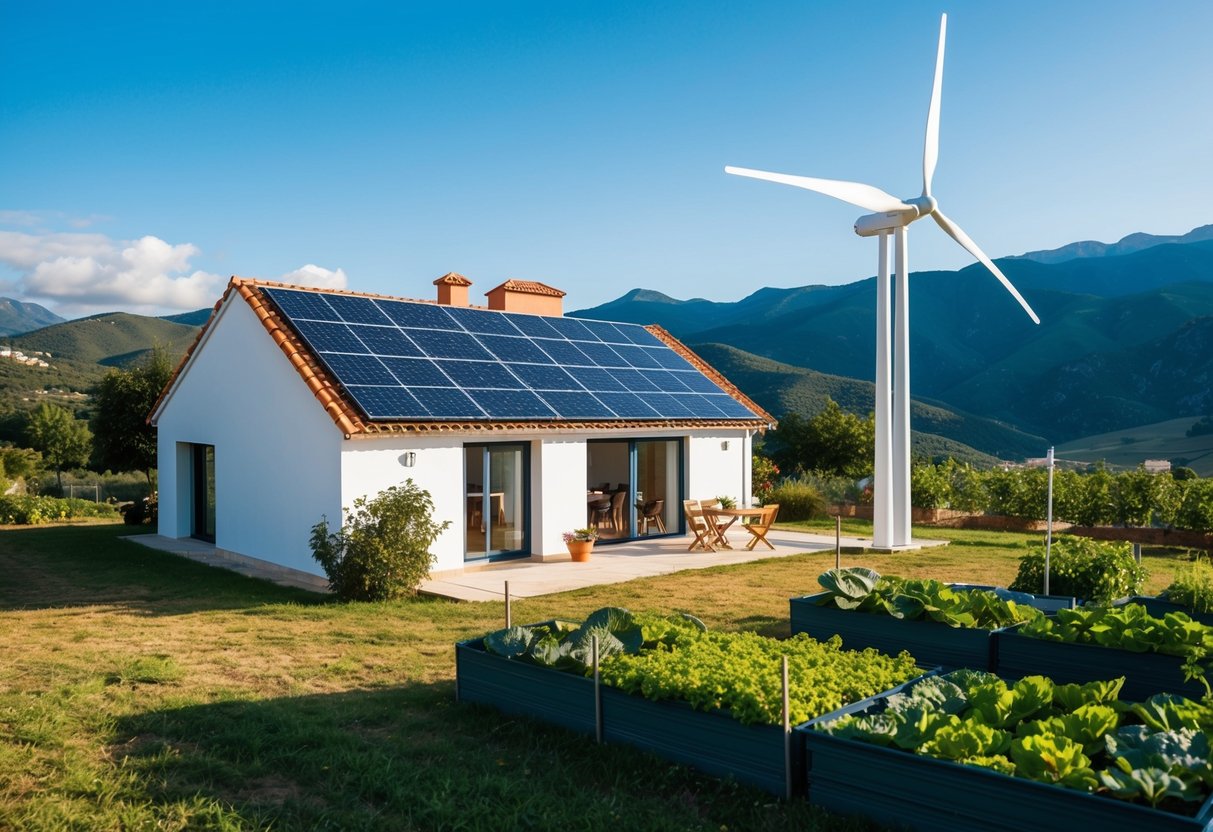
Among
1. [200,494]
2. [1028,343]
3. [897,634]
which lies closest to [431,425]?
[200,494]

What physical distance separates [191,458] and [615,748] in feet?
51.9

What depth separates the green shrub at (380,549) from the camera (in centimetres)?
1212

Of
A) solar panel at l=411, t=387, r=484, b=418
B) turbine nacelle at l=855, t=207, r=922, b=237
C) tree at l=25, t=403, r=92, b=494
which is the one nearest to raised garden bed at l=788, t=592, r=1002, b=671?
solar panel at l=411, t=387, r=484, b=418

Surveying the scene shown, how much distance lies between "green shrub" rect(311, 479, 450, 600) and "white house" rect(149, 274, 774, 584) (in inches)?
29.4

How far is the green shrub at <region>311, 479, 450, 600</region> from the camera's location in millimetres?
12117

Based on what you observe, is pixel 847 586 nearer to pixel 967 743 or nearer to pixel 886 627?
pixel 886 627

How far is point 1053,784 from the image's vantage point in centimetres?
441

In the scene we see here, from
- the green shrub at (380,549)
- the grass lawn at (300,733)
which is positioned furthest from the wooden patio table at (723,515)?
the green shrub at (380,549)

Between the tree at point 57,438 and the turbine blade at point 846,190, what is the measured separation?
44.1 m

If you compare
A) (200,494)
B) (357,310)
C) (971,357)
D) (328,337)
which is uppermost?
(971,357)

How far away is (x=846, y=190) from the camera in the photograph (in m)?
16.1

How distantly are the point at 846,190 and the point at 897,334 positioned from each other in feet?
9.89

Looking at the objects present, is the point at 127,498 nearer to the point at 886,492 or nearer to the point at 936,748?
the point at 886,492

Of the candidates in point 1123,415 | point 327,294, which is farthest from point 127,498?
point 1123,415
